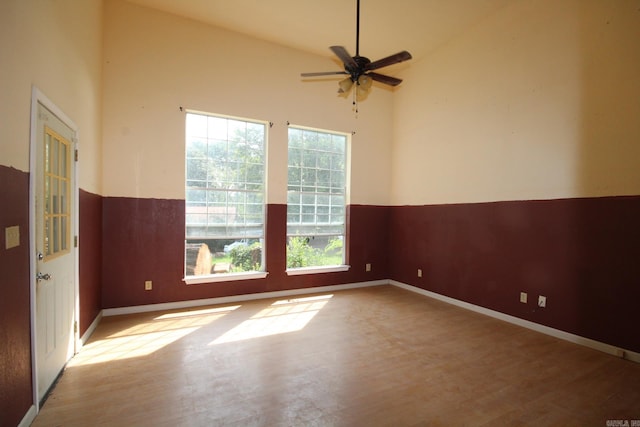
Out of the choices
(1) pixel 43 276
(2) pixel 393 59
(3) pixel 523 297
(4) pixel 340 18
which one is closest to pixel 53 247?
(1) pixel 43 276

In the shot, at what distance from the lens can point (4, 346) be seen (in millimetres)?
1634

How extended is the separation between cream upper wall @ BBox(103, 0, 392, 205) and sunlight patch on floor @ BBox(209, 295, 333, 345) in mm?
1604

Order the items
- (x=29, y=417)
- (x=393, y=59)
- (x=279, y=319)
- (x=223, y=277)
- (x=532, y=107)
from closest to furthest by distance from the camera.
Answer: (x=29, y=417) < (x=393, y=59) < (x=532, y=107) < (x=279, y=319) < (x=223, y=277)

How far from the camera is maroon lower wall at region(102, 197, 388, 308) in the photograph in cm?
388

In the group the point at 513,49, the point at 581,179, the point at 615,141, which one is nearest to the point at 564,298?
the point at 581,179

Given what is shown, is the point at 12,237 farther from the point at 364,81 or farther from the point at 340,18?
the point at 340,18

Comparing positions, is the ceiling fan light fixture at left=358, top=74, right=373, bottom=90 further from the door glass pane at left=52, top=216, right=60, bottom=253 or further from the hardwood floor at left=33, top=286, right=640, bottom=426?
the door glass pane at left=52, top=216, right=60, bottom=253

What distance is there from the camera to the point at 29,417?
6.35 ft

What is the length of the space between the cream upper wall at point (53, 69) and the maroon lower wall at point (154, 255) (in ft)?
1.84

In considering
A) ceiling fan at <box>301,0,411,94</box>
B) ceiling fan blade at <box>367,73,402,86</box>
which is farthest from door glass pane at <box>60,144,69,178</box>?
ceiling fan blade at <box>367,73,402,86</box>

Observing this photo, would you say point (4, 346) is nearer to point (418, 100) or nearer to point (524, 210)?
point (524, 210)

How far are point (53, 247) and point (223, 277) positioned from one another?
229cm

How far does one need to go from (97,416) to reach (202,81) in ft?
12.8

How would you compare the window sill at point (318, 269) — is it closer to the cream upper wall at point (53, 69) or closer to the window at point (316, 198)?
the window at point (316, 198)
